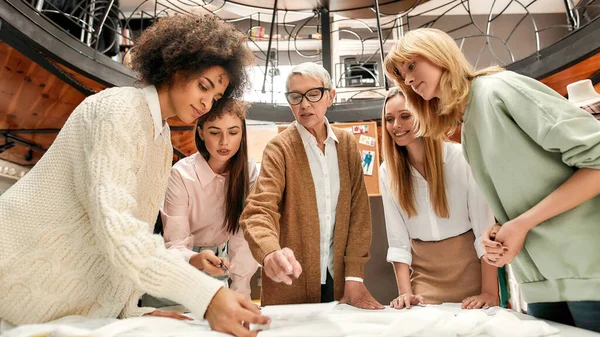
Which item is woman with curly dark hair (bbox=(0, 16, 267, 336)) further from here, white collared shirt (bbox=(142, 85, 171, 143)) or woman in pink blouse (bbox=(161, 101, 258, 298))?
woman in pink blouse (bbox=(161, 101, 258, 298))

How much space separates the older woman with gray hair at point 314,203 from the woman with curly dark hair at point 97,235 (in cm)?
53

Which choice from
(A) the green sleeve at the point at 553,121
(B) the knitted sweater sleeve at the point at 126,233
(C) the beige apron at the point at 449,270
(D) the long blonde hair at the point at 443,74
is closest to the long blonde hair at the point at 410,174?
(C) the beige apron at the point at 449,270

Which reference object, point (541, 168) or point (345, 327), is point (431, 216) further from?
point (345, 327)

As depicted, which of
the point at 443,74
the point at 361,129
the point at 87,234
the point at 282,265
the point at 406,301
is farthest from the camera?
the point at 361,129

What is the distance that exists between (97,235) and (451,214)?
1.33m

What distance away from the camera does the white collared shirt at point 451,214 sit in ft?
5.32

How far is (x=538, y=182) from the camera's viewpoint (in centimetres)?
103

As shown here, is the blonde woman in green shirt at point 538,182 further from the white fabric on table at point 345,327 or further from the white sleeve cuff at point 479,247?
the white sleeve cuff at point 479,247

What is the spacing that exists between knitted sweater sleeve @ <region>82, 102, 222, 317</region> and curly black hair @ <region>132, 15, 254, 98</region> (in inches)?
14.3

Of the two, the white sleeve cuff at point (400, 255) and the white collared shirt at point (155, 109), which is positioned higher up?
the white collared shirt at point (155, 109)

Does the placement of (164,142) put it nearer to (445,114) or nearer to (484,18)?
(445,114)

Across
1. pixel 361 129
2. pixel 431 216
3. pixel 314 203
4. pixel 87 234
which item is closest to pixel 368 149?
pixel 361 129

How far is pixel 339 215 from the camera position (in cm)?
162

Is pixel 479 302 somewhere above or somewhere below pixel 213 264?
below
